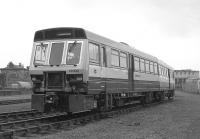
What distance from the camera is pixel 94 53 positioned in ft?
44.4

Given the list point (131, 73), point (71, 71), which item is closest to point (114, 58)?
point (131, 73)

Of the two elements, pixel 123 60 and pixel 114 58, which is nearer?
pixel 114 58

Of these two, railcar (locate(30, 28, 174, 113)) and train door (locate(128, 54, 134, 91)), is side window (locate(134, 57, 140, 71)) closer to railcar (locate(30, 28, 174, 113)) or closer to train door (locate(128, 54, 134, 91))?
train door (locate(128, 54, 134, 91))

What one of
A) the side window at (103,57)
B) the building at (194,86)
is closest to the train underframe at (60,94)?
the side window at (103,57)

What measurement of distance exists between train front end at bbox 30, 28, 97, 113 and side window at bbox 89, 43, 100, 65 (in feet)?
1.61

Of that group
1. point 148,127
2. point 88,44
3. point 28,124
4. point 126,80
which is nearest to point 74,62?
point 88,44

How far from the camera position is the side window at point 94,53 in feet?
43.2

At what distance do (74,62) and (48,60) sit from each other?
1.14 meters

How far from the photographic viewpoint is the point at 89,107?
13000 mm

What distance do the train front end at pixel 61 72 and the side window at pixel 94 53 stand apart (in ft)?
1.61

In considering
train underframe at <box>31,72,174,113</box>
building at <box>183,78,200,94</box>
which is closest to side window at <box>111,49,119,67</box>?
train underframe at <box>31,72,174,113</box>

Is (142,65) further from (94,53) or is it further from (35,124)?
(35,124)

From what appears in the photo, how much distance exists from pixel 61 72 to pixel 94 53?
168 centimetres

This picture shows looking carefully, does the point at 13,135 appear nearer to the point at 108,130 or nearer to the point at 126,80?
the point at 108,130
